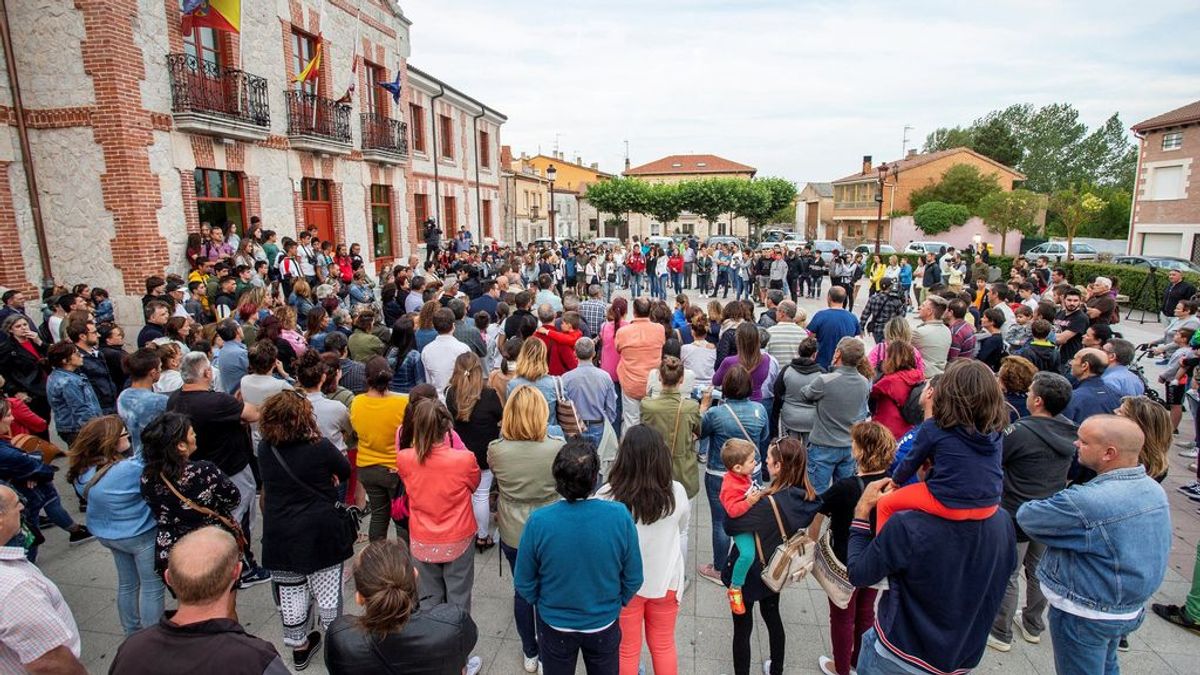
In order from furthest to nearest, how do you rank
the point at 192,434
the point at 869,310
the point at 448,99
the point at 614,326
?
the point at 448,99, the point at 869,310, the point at 614,326, the point at 192,434

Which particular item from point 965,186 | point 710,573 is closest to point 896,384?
point 710,573

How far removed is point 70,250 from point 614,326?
9.06 meters

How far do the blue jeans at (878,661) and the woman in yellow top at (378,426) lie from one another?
294 centimetres

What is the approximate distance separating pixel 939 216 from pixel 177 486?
45.6m

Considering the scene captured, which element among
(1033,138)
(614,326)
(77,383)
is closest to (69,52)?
(77,383)


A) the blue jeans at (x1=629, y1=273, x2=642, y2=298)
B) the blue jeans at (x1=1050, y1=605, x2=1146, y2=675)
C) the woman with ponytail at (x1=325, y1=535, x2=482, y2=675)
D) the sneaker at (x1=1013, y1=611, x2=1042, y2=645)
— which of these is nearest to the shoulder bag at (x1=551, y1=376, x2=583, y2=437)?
the woman with ponytail at (x1=325, y1=535, x2=482, y2=675)

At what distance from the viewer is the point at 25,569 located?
2553mm

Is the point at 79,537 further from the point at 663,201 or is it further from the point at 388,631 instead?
the point at 663,201

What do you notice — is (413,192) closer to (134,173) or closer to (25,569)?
(134,173)

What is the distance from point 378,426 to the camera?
426cm

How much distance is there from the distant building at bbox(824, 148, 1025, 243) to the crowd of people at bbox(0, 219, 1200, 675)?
42.1 metres

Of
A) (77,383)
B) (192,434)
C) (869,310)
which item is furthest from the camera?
(869,310)

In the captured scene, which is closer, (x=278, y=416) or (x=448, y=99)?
(x=278, y=416)

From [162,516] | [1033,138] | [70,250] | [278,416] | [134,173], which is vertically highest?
[1033,138]
